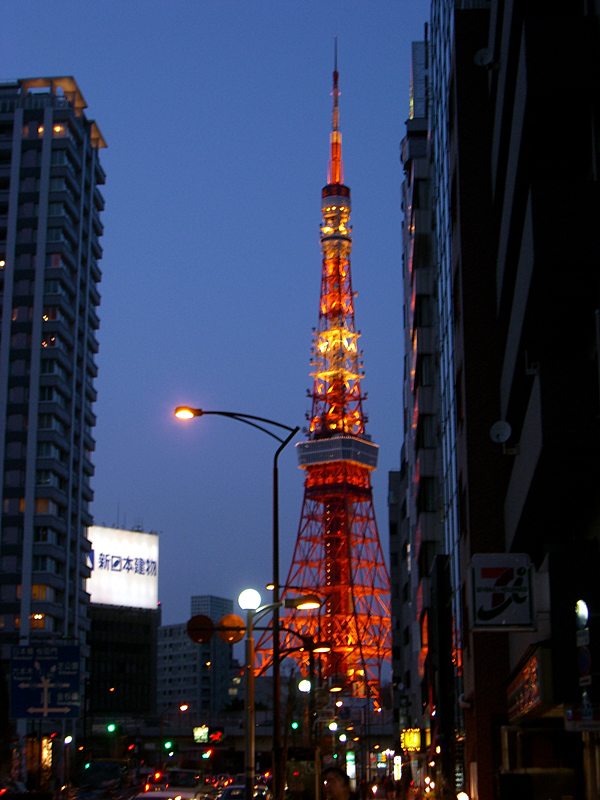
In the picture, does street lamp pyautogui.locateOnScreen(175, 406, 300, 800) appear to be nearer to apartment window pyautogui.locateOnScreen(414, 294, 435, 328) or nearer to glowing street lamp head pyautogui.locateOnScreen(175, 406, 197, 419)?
glowing street lamp head pyautogui.locateOnScreen(175, 406, 197, 419)

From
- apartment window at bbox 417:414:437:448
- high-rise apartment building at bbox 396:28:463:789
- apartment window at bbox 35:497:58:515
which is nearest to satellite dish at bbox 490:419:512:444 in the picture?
high-rise apartment building at bbox 396:28:463:789

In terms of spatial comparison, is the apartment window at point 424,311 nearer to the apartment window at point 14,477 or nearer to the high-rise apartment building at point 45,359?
the high-rise apartment building at point 45,359

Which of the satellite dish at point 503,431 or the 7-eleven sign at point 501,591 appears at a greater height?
the satellite dish at point 503,431

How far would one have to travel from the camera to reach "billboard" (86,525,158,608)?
423 ft

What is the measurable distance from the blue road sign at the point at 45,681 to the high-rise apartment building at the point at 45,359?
161ft

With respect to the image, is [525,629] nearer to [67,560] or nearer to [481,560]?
[481,560]

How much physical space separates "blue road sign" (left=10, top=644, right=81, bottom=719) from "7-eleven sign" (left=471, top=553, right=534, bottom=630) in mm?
20726

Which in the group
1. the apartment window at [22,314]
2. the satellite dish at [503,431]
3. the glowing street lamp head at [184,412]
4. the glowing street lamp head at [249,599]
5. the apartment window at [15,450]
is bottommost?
the glowing street lamp head at [249,599]

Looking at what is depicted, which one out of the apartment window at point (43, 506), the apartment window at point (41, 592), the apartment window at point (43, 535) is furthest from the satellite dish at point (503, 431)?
the apartment window at point (43, 506)

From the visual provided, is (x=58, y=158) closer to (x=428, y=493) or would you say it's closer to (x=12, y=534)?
(x=12, y=534)

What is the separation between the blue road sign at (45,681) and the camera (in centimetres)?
3638

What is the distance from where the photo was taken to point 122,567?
133 metres

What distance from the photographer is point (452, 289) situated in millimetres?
35969

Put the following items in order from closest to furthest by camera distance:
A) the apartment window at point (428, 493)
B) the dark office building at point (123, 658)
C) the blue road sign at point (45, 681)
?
the blue road sign at point (45, 681)
the apartment window at point (428, 493)
the dark office building at point (123, 658)
